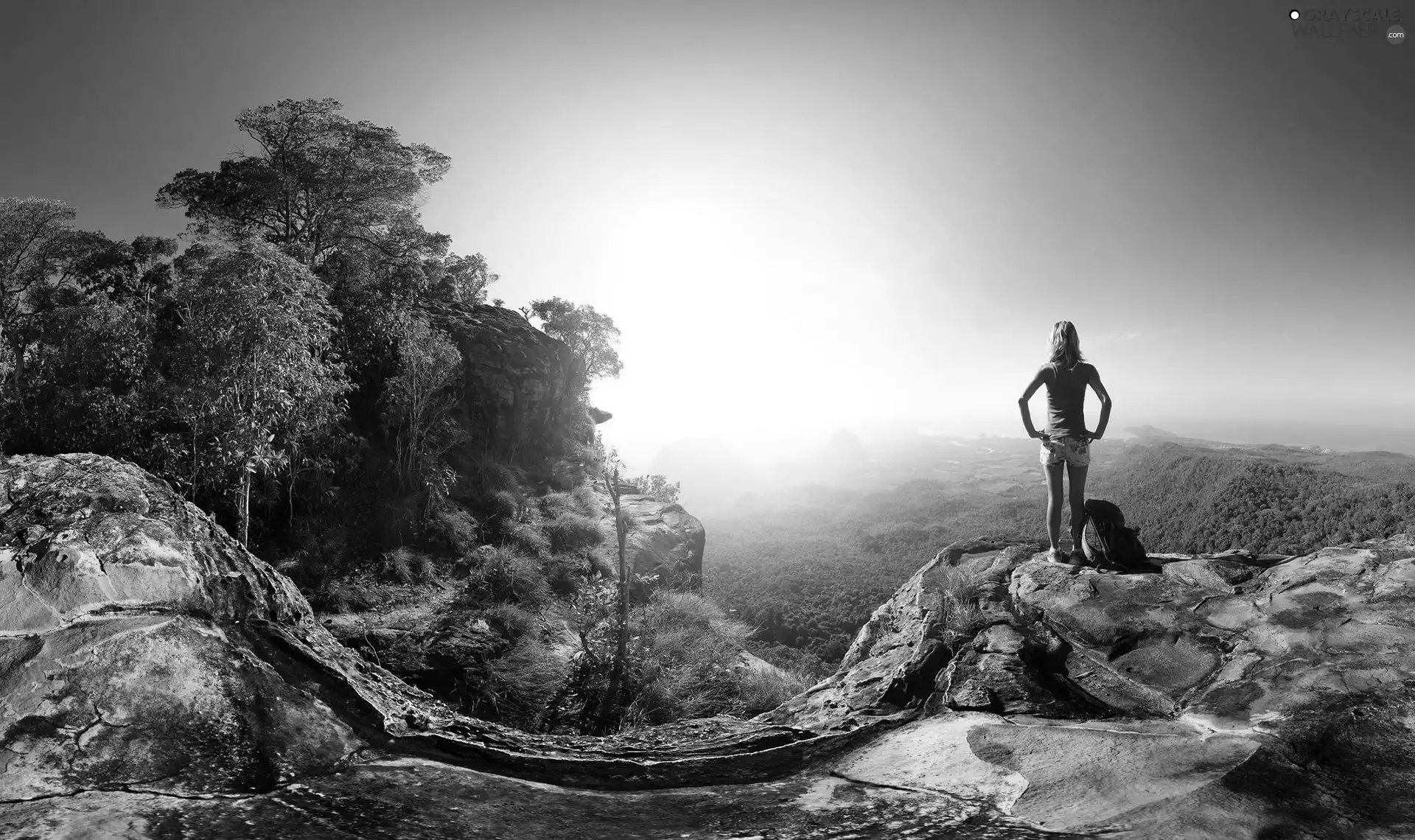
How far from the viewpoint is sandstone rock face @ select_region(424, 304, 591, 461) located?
29.6 metres

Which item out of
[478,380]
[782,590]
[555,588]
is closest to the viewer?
[555,588]

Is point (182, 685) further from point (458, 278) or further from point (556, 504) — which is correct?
point (458, 278)

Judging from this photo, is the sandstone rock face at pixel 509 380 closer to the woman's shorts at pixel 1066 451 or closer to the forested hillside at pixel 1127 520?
the forested hillside at pixel 1127 520

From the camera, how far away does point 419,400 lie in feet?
77.0

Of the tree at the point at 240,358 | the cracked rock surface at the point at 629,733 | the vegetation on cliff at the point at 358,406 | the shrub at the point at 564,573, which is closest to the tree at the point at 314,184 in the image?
the vegetation on cliff at the point at 358,406

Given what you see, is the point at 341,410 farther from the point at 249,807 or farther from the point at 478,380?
the point at 249,807

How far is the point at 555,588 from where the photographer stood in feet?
74.7

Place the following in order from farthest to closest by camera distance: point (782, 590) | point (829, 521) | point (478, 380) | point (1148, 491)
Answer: point (829, 521) → point (782, 590) → point (1148, 491) → point (478, 380)

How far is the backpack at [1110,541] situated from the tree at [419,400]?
78.2 ft

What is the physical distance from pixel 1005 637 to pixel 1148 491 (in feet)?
152

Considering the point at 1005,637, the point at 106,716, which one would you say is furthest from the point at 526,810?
the point at 1005,637

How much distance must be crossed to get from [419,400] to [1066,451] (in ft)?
79.1

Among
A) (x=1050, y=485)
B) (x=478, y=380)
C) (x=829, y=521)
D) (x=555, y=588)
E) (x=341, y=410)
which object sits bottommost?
(x=829, y=521)

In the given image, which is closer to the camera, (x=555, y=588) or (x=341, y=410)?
(x=341, y=410)
